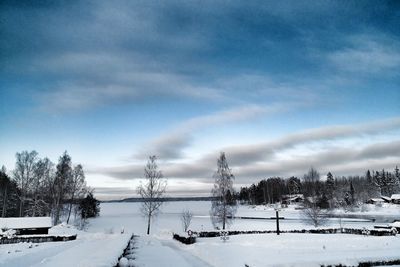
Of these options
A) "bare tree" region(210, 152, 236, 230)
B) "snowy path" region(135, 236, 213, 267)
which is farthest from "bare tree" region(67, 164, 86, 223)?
"snowy path" region(135, 236, 213, 267)

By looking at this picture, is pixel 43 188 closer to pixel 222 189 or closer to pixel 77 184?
pixel 77 184

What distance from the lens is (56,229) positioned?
118ft

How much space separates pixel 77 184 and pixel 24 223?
510 inches

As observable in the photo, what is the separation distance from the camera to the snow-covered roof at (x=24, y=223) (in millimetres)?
34719

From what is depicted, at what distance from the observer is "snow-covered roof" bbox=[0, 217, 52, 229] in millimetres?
34719

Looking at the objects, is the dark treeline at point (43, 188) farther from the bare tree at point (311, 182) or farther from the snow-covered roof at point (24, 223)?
the bare tree at point (311, 182)

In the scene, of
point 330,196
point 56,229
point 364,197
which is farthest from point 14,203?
point 364,197

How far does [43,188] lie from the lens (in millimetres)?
56219

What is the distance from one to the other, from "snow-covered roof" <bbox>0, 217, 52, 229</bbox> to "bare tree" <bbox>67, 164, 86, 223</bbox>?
10830 millimetres

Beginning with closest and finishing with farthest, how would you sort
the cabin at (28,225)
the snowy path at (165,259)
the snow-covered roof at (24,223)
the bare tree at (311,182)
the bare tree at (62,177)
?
the snowy path at (165,259), the snow-covered roof at (24,223), the cabin at (28,225), the bare tree at (62,177), the bare tree at (311,182)

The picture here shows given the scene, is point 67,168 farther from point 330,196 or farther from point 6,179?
point 330,196

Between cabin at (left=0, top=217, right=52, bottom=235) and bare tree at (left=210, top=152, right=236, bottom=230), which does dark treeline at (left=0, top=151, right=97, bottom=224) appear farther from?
bare tree at (left=210, top=152, right=236, bottom=230)

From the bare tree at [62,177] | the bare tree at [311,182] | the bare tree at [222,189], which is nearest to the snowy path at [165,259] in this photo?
the bare tree at [222,189]

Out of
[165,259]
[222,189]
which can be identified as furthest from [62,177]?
[165,259]
